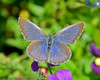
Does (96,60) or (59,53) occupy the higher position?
(59,53)

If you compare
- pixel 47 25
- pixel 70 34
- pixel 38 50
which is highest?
pixel 70 34

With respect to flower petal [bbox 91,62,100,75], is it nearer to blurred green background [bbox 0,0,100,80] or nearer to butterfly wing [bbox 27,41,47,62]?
blurred green background [bbox 0,0,100,80]

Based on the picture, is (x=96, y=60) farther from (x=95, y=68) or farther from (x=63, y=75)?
(x=63, y=75)

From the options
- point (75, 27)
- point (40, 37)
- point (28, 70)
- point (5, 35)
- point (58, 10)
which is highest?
point (75, 27)

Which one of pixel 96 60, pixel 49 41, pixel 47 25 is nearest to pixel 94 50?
pixel 96 60

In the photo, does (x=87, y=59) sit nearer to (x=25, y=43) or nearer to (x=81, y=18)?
(x=81, y=18)

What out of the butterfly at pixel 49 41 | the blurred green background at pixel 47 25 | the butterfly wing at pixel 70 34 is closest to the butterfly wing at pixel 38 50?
the butterfly at pixel 49 41

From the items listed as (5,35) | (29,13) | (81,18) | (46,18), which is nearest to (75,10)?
(81,18)
